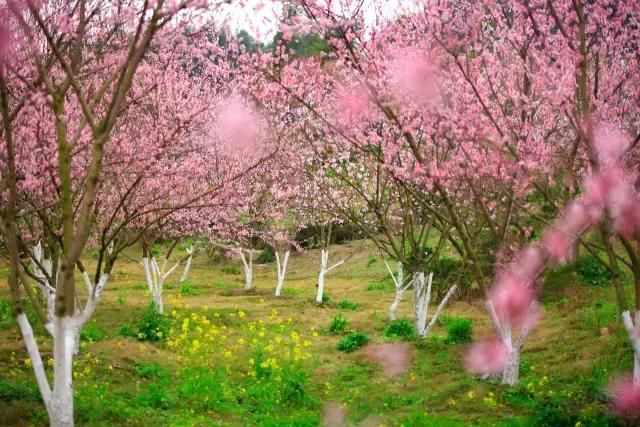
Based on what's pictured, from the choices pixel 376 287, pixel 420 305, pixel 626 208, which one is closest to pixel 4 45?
pixel 626 208

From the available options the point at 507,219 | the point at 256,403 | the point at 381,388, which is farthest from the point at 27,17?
the point at 381,388

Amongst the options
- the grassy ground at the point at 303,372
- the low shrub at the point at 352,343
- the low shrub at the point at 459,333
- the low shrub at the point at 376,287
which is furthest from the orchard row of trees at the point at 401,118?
the low shrub at the point at 376,287

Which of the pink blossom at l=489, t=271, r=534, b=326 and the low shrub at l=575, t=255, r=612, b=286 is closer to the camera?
the pink blossom at l=489, t=271, r=534, b=326

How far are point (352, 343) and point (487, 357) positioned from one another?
12.6 ft

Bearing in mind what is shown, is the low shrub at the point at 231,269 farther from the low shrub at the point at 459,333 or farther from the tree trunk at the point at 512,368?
the tree trunk at the point at 512,368

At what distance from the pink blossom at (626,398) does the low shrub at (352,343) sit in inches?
271

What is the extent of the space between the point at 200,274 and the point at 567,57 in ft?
85.2

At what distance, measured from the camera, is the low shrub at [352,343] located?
15.2 meters

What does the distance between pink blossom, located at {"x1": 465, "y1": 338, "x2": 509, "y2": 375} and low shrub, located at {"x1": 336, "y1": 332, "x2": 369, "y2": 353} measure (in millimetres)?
2632

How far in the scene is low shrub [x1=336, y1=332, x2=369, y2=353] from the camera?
49.9ft

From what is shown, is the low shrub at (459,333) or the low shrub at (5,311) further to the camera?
the low shrub at (5,311)

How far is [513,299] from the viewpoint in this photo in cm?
1060

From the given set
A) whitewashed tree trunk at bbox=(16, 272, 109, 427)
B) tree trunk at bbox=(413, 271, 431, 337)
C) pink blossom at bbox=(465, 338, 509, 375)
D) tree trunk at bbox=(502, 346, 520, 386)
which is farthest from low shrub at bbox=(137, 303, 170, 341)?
whitewashed tree trunk at bbox=(16, 272, 109, 427)

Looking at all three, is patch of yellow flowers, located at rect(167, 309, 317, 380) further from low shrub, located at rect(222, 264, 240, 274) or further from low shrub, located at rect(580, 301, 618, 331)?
low shrub, located at rect(222, 264, 240, 274)
